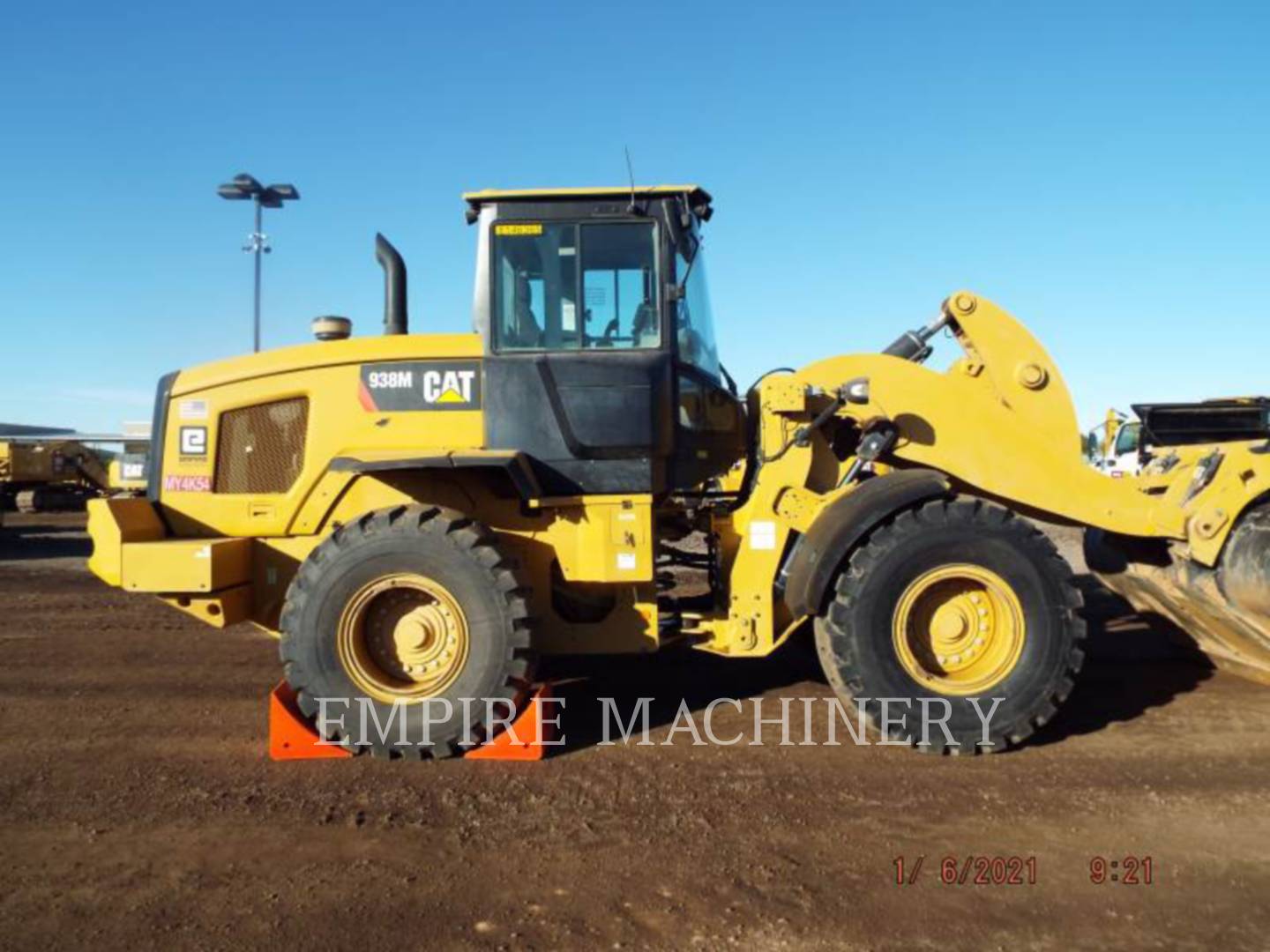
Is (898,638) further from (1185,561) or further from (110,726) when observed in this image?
(110,726)

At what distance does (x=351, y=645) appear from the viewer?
4.88m

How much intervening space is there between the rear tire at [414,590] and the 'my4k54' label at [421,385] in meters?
0.72

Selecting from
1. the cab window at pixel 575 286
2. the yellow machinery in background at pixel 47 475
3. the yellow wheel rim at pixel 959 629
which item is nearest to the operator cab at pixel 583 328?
the cab window at pixel 575 286

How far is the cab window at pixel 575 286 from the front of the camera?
5238 mm

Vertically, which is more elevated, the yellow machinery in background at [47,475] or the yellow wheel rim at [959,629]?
the yellow machinery in background at [47,475]

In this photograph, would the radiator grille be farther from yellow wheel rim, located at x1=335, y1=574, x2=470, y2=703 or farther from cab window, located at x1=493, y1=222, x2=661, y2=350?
cab window, located at x1=493, y1=222, x2=661, y2=350

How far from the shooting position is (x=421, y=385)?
17.4 feet

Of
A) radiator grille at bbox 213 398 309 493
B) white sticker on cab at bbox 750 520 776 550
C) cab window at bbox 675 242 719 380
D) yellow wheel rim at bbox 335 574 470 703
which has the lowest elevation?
yellow wheel rim at bbox 335 574 470 703

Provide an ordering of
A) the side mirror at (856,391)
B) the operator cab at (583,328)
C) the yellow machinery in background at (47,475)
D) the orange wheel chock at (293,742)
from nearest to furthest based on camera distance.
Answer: the orange wheel chock at (293,742)
the operator cab at (583,328)
the side mirror at (856,391)
the yellow machinery in background at (47,475)

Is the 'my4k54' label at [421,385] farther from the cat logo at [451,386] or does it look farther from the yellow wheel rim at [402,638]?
the yellow wheel rim at [402,638]

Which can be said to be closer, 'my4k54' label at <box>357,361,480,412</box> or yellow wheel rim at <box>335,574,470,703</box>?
yellow wheel rim at <box>335,574,470,703</box>

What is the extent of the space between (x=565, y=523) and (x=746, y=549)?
107 centimetres

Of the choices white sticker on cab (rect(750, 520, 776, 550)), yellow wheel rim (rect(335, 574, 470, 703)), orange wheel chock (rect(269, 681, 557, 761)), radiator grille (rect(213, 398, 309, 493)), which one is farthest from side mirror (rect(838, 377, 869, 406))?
radiator grille (rect(213, 398, 309, 493))

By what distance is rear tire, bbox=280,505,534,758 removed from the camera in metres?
4.78
